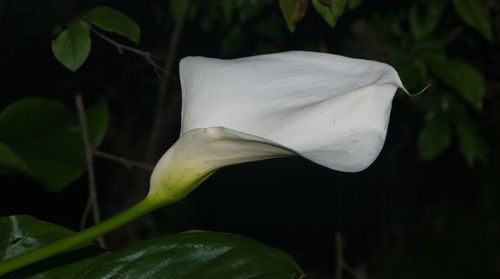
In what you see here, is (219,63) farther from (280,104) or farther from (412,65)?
(412,65)

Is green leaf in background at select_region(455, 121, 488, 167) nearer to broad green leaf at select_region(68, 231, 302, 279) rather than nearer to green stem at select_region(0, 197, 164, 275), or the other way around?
broad green leaf at select_region(68, 231, 302, 279)

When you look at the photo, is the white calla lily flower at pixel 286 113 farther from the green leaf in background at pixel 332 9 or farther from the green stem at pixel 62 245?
the green leaf in background at pixel 332 9

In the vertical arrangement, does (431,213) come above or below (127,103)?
below

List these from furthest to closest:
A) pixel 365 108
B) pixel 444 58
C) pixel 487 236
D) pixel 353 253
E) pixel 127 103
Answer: pixel 487 236, pixel 353 253, pixel 127 103, pixel 444 58, pixel 365 108

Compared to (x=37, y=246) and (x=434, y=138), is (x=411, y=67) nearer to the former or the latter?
(x=434, y=138)

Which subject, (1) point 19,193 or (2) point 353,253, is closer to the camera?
(1) point 19,193

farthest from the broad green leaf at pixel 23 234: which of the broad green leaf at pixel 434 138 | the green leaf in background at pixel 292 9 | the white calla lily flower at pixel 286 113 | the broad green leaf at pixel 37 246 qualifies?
the broad green leaf at pixel 434 138

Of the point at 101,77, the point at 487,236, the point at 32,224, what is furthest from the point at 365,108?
the point at 487,236
